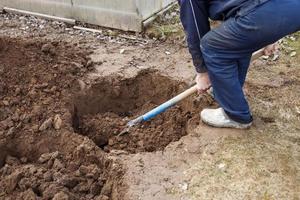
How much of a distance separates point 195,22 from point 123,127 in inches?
50.4

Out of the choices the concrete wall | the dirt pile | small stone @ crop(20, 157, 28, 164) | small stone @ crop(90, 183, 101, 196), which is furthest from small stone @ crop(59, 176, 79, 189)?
the concrete wall

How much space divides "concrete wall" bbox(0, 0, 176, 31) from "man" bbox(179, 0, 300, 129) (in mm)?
2031

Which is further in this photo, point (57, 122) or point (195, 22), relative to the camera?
point (57, 122)

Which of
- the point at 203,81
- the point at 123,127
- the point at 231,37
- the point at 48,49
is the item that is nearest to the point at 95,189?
the point at 123,127

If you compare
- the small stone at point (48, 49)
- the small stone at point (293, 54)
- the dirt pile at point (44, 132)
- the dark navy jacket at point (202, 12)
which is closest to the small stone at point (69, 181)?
the dirt pile at point (44, 132)

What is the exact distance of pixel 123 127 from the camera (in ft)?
13.4

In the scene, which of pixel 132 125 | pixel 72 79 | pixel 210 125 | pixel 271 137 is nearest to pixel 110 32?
pixel 72 79

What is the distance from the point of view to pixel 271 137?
11.9 feet

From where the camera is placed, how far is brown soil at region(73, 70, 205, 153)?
3.86m

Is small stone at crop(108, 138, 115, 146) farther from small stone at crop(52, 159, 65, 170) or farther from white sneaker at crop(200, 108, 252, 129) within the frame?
white sneaker at crop(200, 108, 252, 129)

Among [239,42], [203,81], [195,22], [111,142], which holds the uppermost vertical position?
[195,22]

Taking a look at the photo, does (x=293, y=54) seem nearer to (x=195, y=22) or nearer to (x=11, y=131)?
(x=195, y=22)

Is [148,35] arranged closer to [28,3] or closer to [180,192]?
[28,3]

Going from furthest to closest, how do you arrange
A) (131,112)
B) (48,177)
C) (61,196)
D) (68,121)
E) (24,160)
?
(131,112) < (68,121) < (24,160) < (48,177) < (61,196)
